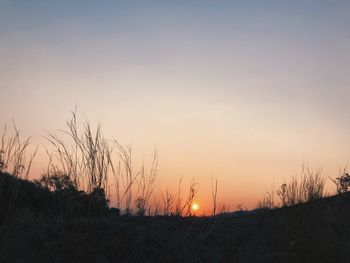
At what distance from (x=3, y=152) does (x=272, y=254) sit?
11.7 feet

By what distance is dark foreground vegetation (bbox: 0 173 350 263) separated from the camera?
5.66 metres

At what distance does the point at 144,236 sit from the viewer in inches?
239

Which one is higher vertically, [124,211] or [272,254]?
[124,211]

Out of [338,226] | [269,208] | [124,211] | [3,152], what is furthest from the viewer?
[269,208]

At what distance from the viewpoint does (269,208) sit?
8453 millimetres

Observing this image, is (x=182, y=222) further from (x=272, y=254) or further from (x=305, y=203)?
(x=305, y=203)

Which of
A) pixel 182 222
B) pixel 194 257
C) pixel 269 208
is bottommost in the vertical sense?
pixel 194 257

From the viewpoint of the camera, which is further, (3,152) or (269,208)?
(269,208)

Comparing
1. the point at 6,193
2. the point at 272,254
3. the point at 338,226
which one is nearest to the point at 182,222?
the point at 272,254

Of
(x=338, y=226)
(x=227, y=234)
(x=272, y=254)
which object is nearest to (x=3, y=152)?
(x=227, y=234)

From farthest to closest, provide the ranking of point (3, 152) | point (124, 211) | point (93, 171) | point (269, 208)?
point (269, 208) → point (124, 211) → point (3, 152) → point (93, 171)

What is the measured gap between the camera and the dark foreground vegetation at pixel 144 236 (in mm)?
5660

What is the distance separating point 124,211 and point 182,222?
0.78 metres

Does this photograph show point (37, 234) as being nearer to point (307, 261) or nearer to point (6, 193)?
point (6, 193)
